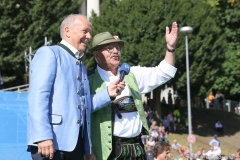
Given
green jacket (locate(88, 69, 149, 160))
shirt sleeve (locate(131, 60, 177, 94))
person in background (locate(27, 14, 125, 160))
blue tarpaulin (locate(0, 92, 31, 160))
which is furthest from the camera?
blue tarpaulin (locate(0, 92, 31, 160))

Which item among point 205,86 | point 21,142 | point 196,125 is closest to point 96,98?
point 21,142

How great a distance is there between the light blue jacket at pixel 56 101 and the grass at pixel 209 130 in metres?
24.3

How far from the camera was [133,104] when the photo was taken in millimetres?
4980

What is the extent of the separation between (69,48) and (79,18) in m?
0.27

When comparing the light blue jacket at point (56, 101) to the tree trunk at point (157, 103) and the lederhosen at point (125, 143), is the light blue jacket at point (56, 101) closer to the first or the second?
the lederhosen at point (125, 143)

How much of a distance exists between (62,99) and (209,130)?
31650mm

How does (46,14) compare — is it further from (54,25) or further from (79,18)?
(79,18)

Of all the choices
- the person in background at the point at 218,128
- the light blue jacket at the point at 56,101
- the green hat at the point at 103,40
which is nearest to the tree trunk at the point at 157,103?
the person in background at the point at 218,128

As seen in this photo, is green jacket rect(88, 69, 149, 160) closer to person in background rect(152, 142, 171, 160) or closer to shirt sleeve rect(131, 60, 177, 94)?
shirt sleeve rect(131, 60, 177, 94)

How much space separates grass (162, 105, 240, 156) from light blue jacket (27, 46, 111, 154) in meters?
24.3

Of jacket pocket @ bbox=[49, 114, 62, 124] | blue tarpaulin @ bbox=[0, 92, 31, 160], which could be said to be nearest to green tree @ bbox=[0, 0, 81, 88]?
blue tarpaulin @ bbox=[0, 92, 31, 160]

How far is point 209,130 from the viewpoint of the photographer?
3500 cm

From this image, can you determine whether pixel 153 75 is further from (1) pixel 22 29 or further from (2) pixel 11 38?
(1) pixel 22 29

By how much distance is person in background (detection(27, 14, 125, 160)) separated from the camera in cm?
394
